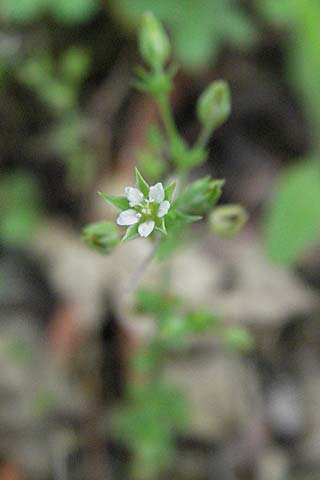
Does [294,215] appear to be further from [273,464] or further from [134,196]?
[134,196]

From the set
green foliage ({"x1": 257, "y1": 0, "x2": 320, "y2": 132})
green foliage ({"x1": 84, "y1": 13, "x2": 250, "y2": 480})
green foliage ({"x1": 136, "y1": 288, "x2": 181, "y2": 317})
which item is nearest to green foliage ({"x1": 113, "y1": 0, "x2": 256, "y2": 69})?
green foliage ({"x1": 84, "y1": 13, "x2": 250, "y2": 480})

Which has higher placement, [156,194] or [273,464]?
[156,194]

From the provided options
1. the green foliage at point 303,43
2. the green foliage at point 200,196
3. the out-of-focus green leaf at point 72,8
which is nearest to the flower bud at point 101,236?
the green foliage at point 200,196

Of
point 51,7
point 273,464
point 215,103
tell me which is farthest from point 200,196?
point 51,7

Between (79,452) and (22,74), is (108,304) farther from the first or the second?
(22,74)

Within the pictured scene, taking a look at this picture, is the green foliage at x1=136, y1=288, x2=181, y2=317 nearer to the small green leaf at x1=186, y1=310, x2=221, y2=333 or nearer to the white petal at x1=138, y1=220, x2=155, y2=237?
the small green leaf at x1=186, y1=310, x2=221, y2=333

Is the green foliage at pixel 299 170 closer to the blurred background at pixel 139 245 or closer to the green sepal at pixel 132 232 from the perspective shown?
the blurred background at pixel 139 245

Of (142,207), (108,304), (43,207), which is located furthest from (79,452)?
(142,207)
